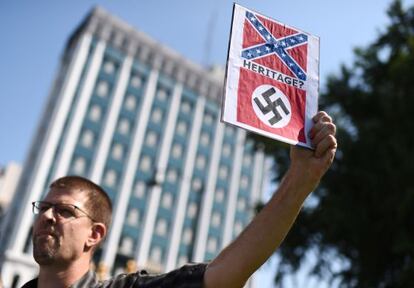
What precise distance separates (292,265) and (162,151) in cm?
3402

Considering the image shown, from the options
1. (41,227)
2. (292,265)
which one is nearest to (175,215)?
(292,265)

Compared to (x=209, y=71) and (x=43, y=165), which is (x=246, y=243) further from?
(x=209, y=71)

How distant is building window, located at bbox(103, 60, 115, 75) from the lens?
47.5m

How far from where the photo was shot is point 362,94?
50.6 feet

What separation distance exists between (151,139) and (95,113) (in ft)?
21.3

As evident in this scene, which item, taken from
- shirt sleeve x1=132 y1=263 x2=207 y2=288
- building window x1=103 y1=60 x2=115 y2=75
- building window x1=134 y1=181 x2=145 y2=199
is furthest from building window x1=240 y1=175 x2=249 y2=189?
shirt sleeve x1=132 y1=263 x2=207 y2=288

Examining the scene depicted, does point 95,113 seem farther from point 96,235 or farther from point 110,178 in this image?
point 96,235

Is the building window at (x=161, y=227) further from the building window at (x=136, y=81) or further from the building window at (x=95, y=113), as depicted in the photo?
the building window at (x=136, y=81)

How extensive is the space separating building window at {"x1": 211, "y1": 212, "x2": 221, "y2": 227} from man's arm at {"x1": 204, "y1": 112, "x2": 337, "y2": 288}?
4959 cm

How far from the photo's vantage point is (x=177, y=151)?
50469mm

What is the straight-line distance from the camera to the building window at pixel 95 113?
4488 cm

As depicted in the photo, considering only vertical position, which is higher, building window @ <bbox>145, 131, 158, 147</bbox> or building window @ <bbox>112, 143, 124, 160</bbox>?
building window @ <bbox>145, 131, 158, 147</bbox>

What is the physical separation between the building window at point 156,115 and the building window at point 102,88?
5.54 m

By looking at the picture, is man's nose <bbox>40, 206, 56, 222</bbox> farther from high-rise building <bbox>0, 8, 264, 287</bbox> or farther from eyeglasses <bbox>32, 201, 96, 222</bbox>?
high-rise building <bbox>0, 8, 264, 287</bbox>
